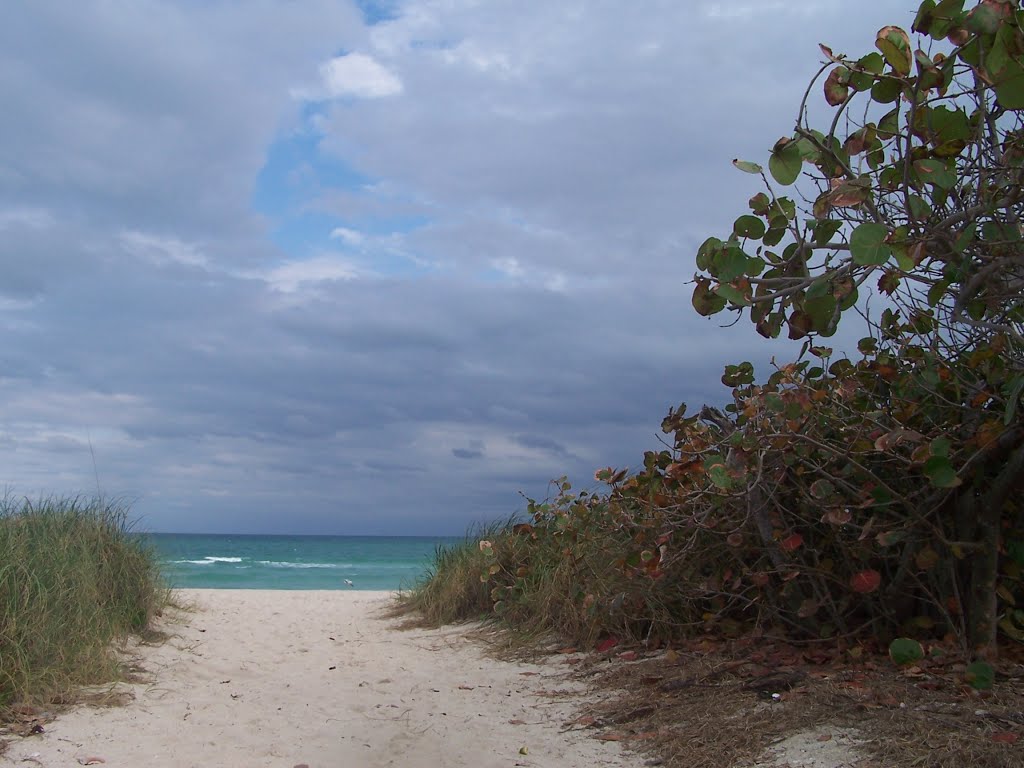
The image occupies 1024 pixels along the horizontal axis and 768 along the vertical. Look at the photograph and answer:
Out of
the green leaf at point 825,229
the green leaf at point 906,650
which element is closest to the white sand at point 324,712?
the green leaf at point 906,650

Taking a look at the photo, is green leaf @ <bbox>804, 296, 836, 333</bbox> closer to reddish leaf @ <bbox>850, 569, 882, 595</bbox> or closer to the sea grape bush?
the sea grape bush

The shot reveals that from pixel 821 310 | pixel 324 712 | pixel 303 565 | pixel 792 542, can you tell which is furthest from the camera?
pixel 303 565

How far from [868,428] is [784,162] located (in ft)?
7.78

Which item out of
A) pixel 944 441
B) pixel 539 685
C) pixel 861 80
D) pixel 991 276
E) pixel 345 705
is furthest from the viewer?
pixel 539 685

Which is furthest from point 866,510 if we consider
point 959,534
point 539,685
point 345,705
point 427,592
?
point 427,592

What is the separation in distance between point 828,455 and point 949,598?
1.16 m

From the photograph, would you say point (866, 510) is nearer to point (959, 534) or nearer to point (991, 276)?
point (959, 534)

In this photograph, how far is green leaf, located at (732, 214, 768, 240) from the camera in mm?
3498

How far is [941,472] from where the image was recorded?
4.25 metres

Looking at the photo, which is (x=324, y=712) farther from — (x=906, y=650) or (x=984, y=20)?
(x=984, y=20)

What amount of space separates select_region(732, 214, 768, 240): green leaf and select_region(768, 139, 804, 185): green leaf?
269 millimetres

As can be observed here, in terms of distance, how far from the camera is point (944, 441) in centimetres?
422

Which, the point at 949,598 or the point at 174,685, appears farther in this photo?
the point at 174,685

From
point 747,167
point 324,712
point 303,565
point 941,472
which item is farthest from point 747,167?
point 303,565
